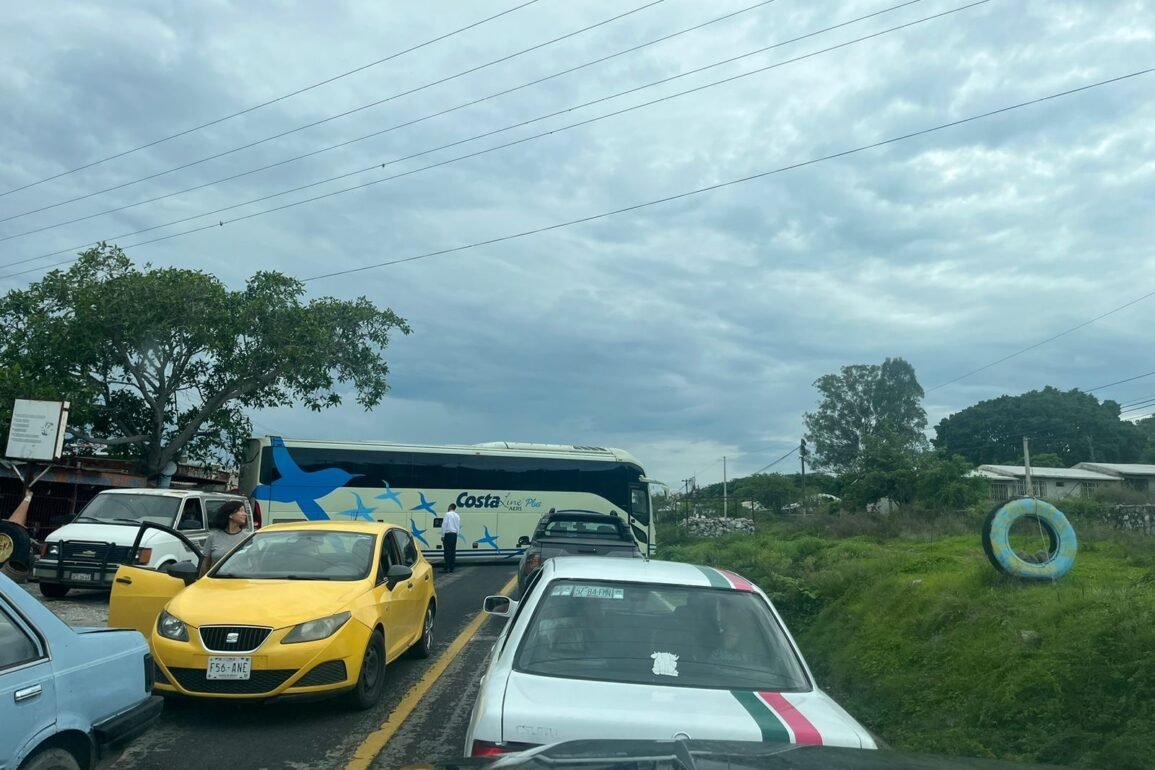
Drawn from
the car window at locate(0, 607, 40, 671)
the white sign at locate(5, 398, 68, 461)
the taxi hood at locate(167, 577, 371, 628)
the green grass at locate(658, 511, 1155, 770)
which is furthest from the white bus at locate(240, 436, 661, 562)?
the car window at locate(0, 607, 40, 671)

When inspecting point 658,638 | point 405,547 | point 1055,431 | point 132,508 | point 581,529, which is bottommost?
point 658,638

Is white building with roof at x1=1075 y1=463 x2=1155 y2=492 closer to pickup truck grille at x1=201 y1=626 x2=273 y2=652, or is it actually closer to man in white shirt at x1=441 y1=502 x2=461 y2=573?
man in white shirt at x1=441 y1=502 x2=461 y2=573

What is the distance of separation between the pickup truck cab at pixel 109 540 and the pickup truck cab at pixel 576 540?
430cm

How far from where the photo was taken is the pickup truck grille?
646 cm

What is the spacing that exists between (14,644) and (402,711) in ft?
12.8

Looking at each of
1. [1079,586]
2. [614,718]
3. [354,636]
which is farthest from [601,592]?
[1079,586]

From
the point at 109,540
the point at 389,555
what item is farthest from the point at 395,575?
the point at 109,540

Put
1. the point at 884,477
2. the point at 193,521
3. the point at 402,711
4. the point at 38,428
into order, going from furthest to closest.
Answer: the point at 884,477, the point at 38,428, the point at 193,521, the point at 402,711

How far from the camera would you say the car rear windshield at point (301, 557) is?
25.6 ft

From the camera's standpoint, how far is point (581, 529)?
1496 cm

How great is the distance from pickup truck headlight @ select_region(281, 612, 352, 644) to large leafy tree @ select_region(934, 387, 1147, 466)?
6668cm

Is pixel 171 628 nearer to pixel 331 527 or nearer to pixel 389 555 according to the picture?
pixel 331 527

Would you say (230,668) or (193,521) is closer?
(230,668)

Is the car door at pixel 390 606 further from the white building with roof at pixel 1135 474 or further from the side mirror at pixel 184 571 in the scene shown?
the white building with roof at pixel 1135 474
